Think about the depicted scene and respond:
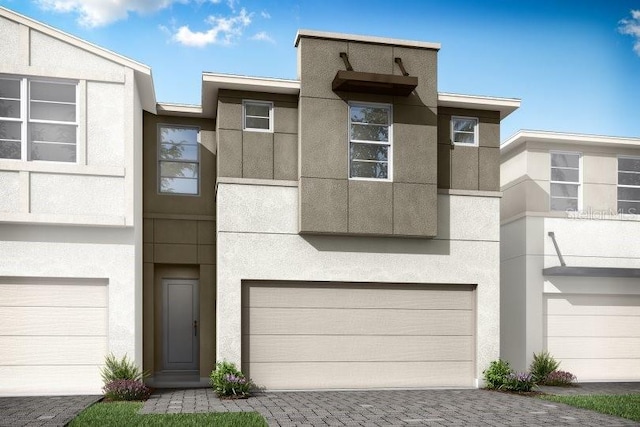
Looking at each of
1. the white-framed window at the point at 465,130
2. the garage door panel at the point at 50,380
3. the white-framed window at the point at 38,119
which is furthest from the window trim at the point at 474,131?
the garage door panel at the point at 50,380

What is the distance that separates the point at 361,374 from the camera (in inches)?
582

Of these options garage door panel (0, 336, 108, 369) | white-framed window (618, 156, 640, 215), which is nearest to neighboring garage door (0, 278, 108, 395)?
garage door panel (0, 336, 108, 369)

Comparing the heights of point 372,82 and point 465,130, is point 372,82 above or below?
above

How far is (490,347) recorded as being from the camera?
49.9 ft

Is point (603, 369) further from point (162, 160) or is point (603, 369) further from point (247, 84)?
point (162, 160)

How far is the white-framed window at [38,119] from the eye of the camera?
13305 millimetres

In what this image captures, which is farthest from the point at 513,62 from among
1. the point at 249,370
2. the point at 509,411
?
the point at 249,370

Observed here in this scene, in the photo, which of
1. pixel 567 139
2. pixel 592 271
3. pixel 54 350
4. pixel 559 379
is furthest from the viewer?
pixel 567 139

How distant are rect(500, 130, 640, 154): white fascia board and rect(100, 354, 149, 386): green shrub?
36.0 feet

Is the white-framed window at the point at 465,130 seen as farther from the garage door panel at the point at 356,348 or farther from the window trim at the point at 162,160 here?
the window trim at the point at 162,160

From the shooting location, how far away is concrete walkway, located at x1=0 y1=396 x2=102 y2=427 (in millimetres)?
10039

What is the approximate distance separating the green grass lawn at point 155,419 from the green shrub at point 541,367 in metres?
7.95

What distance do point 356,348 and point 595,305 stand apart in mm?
6591

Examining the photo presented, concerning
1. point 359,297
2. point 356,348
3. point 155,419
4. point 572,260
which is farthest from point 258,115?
point 572,260
